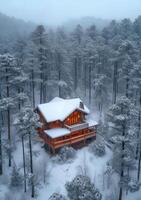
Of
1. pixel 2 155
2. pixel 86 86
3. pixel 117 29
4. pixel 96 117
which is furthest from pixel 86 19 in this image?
pixel 2 155

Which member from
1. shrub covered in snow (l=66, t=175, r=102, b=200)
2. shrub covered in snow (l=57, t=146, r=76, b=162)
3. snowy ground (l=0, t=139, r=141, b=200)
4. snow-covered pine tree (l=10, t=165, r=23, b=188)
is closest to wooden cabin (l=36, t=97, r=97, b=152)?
shrub covered in snow (l=57, t=146, r=76, b=162)

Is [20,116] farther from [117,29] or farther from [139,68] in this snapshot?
[117,29]

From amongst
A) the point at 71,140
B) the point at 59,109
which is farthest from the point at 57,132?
the point at 59,109

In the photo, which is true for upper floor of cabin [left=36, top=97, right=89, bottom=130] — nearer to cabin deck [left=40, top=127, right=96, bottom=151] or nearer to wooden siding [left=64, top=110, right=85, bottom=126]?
wooden siding [left=64, top=110, right=85, bottom=126]

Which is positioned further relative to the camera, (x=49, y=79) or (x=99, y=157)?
(x=49, y=79)

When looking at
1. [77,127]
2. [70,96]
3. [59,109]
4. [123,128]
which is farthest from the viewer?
[70,96]

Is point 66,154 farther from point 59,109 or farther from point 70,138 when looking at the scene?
point 59,109

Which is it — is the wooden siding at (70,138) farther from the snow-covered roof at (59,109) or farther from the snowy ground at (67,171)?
the snow-covered roof at (59,109)
